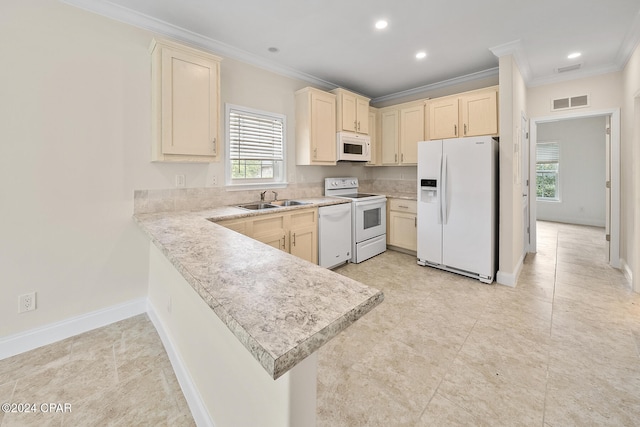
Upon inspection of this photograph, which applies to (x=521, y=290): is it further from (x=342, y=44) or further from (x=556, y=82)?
(x=342, y=44)

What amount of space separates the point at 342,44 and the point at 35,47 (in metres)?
2.60

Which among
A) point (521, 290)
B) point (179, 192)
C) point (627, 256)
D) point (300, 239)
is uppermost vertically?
point (179, 192)

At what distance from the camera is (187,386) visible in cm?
156

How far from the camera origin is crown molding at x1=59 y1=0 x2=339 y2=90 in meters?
2.26

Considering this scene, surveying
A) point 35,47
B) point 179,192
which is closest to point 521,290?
point 179,192

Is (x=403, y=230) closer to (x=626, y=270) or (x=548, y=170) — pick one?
(x=626, y=270)

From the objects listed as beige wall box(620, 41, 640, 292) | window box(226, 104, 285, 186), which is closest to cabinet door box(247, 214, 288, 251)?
window box(226, 104, 285, 186)

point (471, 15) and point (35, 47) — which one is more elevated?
point (471, 15)

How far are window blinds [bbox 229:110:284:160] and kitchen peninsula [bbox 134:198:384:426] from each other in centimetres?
181

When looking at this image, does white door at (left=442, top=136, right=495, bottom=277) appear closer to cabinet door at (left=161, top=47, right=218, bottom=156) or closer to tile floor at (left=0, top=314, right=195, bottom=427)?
cabinet door at (left=161, top=47, right=218, bottom=156)

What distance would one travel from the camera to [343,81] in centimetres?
418

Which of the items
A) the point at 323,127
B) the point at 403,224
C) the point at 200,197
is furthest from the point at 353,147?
the point at 200,197

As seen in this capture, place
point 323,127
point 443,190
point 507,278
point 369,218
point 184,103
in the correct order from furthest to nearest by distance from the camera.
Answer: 1. point 369,218
2. point 323,127
3. point 443,190
4. point 507,278
5. point 184,103

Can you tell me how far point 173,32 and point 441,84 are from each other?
361cm
